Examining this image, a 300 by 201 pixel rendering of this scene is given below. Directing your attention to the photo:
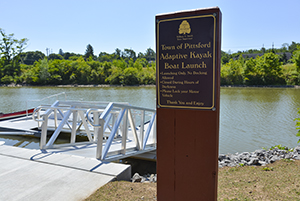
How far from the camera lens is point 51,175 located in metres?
3.86

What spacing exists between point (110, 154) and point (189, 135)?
119 inches

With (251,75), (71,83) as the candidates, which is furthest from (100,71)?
(251,75)

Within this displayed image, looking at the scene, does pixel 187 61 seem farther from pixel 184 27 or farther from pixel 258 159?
pixel 258 159

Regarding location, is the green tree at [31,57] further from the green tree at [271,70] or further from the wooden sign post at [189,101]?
the wooden sign post at [189,101]

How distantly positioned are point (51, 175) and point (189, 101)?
276 centimetres

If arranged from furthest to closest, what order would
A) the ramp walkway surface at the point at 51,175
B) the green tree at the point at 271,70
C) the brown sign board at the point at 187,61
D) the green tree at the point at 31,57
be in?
the green tree at the point at 31,57 → the green tree at the point at 271,70 → the ramp walkway surface at the point at 51,175 → the brown sign board at the point at 187,61

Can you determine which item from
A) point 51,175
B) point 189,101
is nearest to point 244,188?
point 189,101

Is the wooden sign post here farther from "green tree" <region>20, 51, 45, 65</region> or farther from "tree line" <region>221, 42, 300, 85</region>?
"green tree" <region>20, 51, 45, 65</region>

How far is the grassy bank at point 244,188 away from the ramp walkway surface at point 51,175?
9.8 inches

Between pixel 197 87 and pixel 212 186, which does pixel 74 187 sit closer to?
pixel 212 186

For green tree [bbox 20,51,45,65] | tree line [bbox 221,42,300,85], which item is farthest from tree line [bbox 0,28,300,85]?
green tree [bbox 20,51,45,65]

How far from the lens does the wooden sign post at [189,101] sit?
7.27 ft

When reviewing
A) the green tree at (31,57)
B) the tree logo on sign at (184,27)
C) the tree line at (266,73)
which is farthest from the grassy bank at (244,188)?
the green tree at (31,57)

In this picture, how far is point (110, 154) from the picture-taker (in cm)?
503
